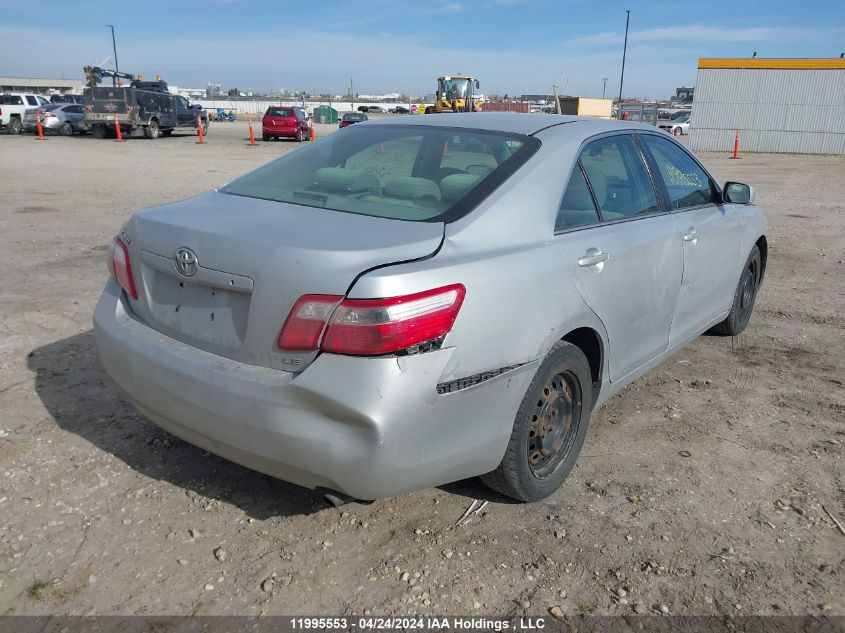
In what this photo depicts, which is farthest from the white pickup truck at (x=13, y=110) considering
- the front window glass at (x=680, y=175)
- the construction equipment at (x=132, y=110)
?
the front window glass at (x=680, y=175)

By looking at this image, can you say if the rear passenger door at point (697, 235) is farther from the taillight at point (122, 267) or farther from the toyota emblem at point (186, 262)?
the taillight at point (122, 267)

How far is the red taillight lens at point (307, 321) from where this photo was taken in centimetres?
227

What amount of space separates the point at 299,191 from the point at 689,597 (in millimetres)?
2275

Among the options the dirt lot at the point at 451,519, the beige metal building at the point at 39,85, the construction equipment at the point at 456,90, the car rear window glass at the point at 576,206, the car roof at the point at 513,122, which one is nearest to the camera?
the dirt lot at the point at 451,519

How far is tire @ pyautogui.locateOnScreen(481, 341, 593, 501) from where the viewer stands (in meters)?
2.76

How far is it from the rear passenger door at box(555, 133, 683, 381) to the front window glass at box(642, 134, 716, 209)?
0.78 feet

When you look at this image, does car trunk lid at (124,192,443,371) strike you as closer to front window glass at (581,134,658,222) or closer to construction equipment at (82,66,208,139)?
front window glass at (581,134,658,222)

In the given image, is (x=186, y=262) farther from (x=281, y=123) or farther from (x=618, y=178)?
(x=281, y=123)

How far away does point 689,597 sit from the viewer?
2.48 metres

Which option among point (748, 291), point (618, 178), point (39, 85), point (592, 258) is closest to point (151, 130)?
point (748, 291)

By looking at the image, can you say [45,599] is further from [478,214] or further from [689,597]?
[689,597]

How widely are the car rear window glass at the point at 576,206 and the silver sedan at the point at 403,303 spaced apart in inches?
0.4

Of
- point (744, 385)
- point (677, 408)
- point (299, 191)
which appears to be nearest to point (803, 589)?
point (677, 408)

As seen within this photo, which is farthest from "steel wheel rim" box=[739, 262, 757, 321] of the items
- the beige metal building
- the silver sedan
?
the beige metal building
